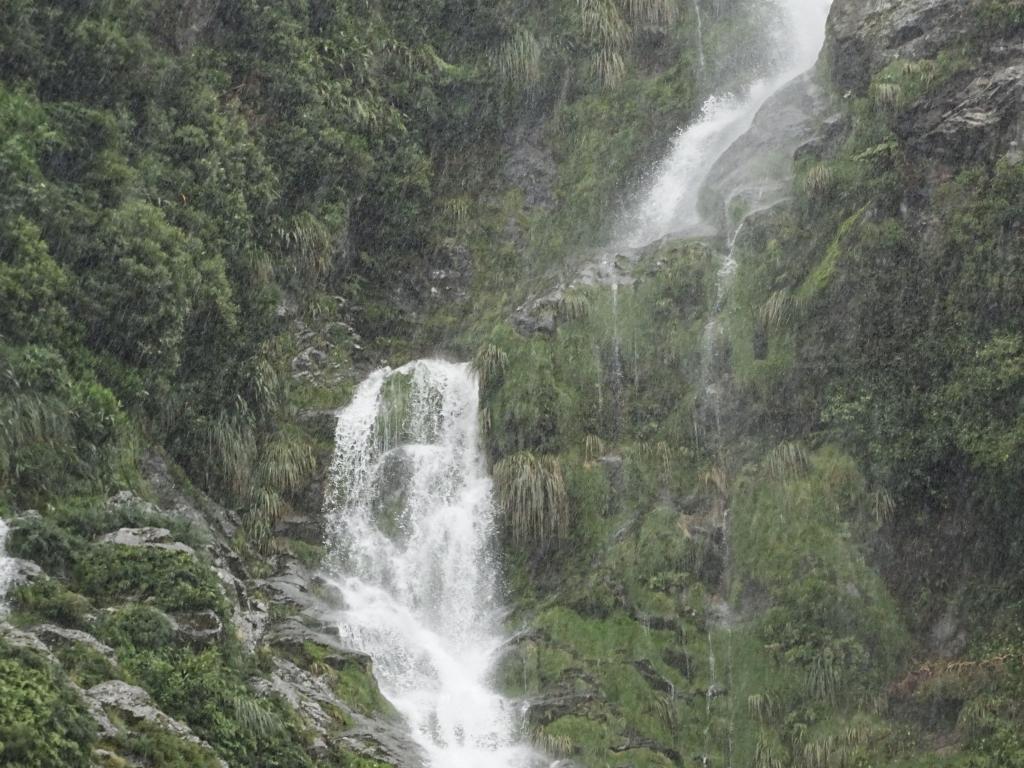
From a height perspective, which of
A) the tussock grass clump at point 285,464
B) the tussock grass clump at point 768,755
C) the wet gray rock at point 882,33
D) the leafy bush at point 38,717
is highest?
the wet gray rock at point 882,33

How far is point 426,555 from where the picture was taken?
23.2 metres

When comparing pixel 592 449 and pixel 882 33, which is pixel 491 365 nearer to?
pixel 592 449

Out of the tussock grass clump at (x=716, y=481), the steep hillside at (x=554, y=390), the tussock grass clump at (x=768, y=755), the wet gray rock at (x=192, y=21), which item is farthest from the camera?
the wet gray rock at (x=192, y=21)

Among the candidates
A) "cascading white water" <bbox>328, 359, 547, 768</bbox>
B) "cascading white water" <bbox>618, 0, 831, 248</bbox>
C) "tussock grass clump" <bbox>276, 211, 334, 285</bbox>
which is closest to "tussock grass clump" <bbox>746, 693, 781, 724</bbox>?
"cascading white water" <bbox>328, 359, 547, 768</bbox>

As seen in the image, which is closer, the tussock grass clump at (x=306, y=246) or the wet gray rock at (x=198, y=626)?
the wet gray rock at (x=198, y=626)

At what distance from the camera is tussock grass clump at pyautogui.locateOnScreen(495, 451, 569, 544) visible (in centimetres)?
2270

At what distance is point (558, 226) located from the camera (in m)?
29.7

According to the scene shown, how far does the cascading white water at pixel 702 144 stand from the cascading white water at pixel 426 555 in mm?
5982

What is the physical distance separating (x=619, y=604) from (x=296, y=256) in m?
9.82

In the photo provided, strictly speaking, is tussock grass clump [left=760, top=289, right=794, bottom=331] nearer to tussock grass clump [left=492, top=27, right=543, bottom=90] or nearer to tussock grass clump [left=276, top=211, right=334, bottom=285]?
tussock grass clump [left=276, top=211, right=334, bottom=285]

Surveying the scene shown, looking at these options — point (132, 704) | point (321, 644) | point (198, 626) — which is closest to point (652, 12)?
point (321, 644)

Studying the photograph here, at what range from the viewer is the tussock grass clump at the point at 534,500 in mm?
22703

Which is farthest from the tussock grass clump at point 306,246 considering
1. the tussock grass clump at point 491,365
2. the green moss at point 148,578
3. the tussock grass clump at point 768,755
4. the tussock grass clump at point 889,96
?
the tussock grass clump at point 768,755

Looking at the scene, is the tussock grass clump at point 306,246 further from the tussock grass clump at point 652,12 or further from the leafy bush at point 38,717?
the leafy bush at point 38,717
